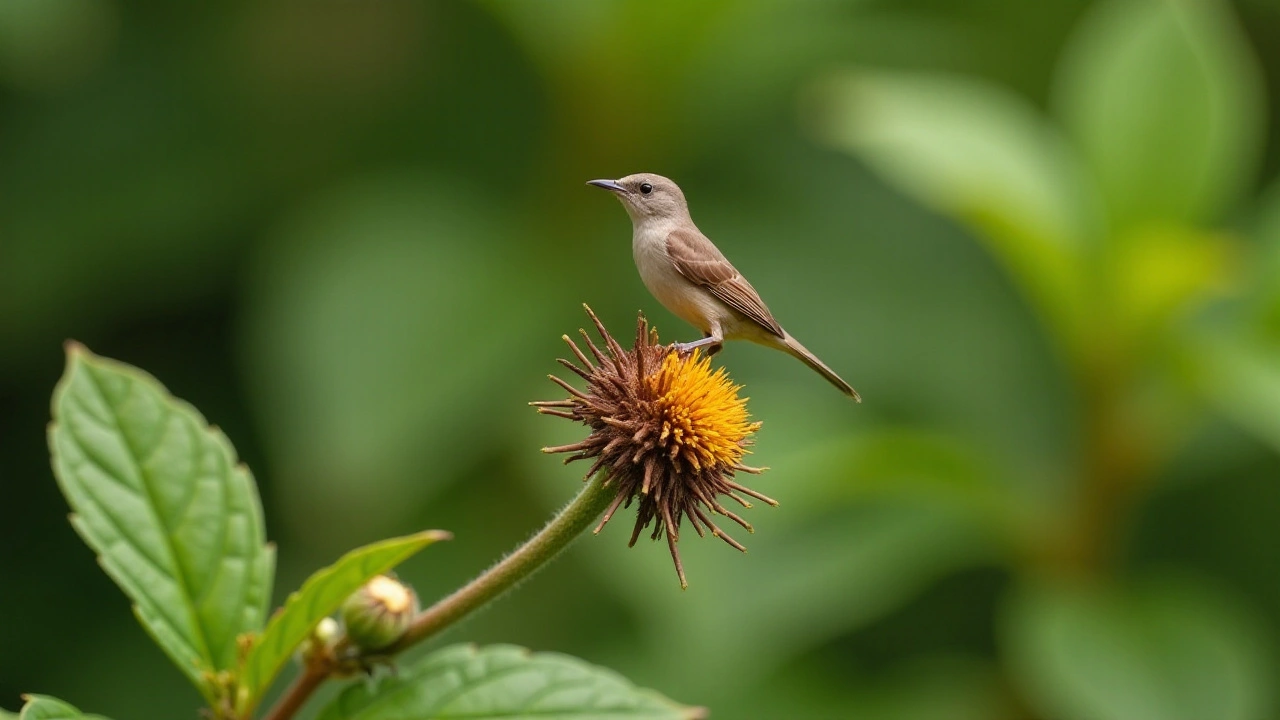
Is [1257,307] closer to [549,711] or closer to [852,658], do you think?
[852,658]

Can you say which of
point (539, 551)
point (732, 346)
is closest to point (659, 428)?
point (539, 551)

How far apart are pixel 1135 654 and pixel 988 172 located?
1416 mm

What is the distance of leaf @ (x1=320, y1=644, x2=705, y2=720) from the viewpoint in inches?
69.2

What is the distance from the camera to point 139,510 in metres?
1.86

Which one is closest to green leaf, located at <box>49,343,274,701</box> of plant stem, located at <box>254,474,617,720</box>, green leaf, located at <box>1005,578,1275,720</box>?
plant stem, located at <box>254,474,617,720</box>

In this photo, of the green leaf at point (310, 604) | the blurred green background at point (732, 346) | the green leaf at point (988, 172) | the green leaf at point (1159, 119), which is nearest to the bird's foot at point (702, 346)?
the green leaf at point (310, 604)

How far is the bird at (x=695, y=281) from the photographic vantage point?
2.15m

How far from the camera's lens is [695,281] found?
2.16 metres

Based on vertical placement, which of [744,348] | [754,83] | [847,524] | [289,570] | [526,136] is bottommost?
[289,570]

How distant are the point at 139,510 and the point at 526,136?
3.20 meters

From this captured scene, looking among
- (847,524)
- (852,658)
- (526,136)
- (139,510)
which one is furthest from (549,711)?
(526,136)

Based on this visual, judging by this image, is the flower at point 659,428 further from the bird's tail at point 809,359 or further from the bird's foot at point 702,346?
the bird's tail at point 809,359

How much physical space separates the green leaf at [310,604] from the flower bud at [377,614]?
0.03 m

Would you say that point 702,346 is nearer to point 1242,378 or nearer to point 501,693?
point 501,693
